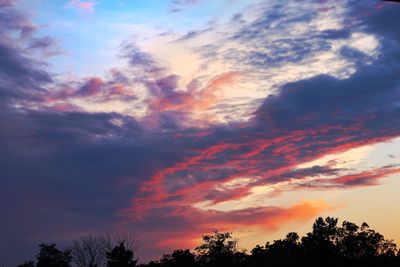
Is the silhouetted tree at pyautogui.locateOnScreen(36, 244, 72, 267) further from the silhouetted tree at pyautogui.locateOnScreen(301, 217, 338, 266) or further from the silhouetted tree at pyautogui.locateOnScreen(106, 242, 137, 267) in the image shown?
the silhouetted tree at pyautogui.locateOnScreen(301, 217, 338, 266)

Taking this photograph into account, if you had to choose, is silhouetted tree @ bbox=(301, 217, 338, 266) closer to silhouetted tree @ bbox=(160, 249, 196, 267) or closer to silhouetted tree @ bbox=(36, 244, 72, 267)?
silhouetted tree @ bbox=(160, 249, 196, 267)

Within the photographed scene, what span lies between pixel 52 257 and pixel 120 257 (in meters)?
15.0

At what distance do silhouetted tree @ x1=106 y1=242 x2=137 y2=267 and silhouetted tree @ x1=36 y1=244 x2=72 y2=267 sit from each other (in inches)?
459

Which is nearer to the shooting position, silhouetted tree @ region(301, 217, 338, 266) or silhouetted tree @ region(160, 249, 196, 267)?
silhouetted tree @ region(301, 217, 338, 266)

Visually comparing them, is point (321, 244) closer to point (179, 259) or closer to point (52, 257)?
point (179, 259)

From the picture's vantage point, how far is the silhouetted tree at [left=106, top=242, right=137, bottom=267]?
68.6 meters

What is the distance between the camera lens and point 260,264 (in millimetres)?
87750

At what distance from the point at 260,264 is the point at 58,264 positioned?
114ft

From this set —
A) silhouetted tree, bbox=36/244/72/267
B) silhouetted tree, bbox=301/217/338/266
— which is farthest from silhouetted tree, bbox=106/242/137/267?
silhouetted tree, bbox=301/217/338/266

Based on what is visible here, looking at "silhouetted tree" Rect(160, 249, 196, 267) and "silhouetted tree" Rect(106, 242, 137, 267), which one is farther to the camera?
"silhouetted tree" Rect(160, 249, 196, 267)

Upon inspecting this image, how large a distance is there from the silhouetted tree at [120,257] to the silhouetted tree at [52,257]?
1165 centimetres

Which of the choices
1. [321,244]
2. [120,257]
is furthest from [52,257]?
[321,244]

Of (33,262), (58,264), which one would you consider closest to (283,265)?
(58,264)

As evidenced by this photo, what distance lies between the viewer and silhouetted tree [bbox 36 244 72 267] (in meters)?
76.7
